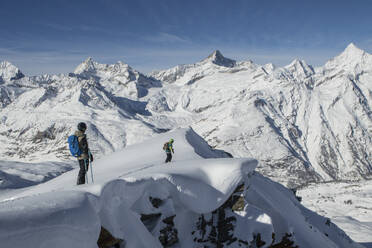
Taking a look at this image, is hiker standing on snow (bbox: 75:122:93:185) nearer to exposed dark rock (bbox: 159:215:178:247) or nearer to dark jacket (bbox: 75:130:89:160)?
dark jacket (bbox: 75:130:89:160)

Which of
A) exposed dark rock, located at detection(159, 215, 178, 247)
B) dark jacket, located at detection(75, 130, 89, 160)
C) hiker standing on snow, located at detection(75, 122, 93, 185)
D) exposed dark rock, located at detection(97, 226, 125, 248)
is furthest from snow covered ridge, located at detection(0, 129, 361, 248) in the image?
dark jacket, located at detection(75, 130, 89, 160)

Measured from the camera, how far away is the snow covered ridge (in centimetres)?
682

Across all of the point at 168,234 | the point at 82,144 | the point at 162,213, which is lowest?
the point at 168,234

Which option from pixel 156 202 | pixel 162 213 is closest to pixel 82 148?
pixel 156 202

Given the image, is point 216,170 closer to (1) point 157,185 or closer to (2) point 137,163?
(1) point 157,185

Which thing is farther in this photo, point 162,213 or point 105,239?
point 162,213

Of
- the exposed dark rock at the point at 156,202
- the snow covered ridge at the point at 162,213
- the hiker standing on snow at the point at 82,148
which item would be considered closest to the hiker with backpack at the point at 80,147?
the hiker standing on snow at the point at 82,148

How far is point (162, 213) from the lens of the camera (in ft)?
41.2

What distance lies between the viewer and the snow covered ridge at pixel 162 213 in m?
6.82

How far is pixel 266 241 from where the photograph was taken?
48.0ft

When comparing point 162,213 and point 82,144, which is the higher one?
point 82,144

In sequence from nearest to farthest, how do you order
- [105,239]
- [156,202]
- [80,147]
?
[105,239] → [156,202] → [80,147]

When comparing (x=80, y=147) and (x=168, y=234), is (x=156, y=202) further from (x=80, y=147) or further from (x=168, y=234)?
(x=80, y=147)

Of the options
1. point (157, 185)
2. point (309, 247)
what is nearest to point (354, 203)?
point (309, 247)
